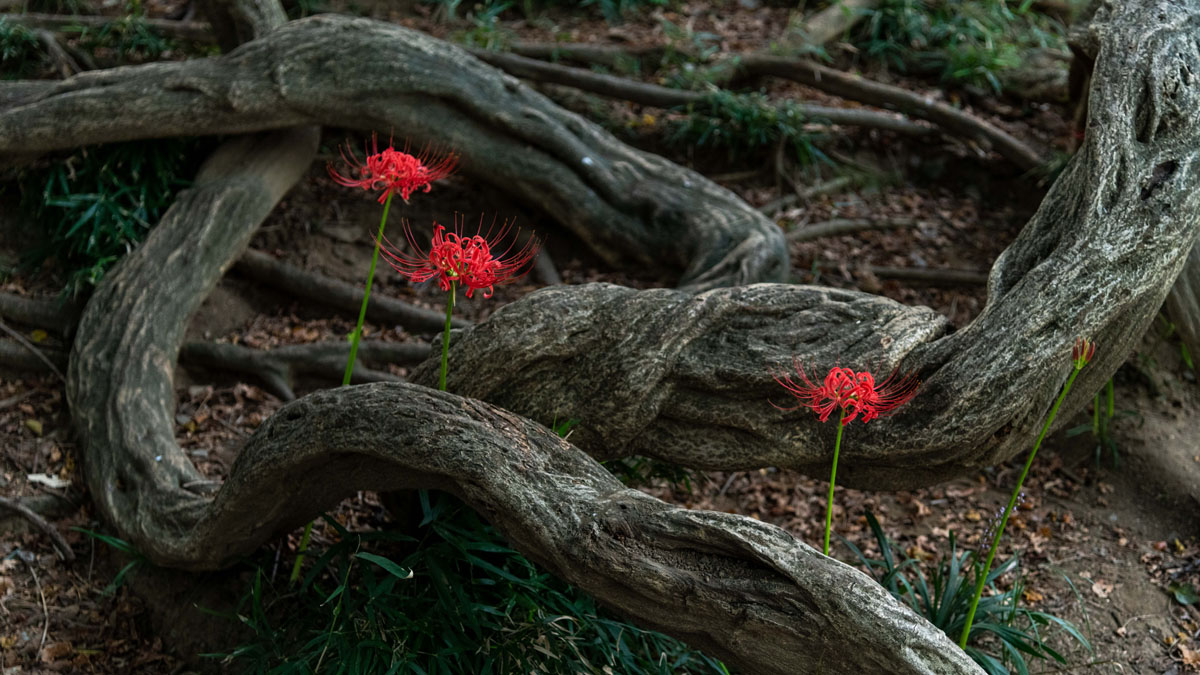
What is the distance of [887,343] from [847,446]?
0.31 m

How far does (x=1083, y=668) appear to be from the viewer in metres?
3.35

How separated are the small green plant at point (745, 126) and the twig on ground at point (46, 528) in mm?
3420

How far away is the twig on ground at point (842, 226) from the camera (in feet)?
17.1

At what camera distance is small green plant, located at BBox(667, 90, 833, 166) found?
5.54 metres

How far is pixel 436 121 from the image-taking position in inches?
183

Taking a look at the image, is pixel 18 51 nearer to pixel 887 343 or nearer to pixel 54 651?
pixel 54 651

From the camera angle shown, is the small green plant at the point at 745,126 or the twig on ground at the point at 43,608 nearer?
the twig on ground at the point at 43,608

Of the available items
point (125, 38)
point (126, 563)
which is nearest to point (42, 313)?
point (126, 563)

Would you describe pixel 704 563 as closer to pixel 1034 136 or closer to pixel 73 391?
pixel 73 391

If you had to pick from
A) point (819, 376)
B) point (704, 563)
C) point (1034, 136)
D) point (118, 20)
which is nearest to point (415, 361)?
point (819, 376)

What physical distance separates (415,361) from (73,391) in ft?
4.20

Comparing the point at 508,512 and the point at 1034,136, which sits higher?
the point at 1034,136

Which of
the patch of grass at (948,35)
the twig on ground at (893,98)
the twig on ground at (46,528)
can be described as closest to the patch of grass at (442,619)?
the twig on ground at (46,528)

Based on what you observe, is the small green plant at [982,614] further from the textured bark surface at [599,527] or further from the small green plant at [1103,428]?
the textured bark surface at [599,527]
